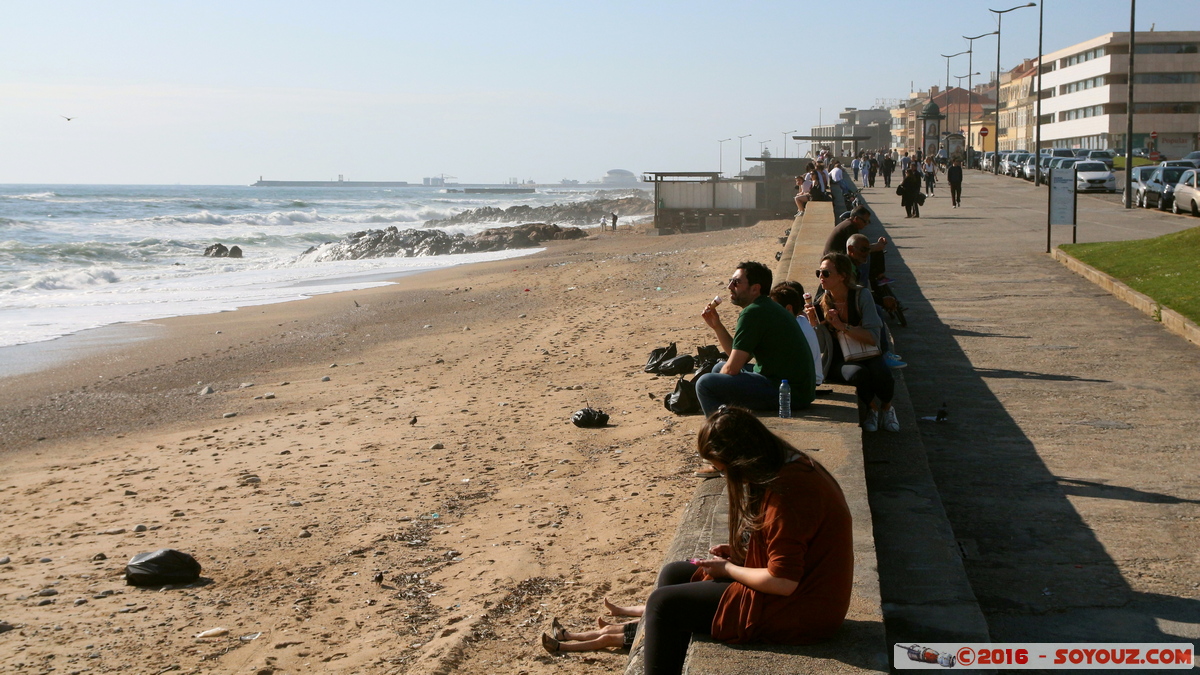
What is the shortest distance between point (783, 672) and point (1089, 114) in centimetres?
9068

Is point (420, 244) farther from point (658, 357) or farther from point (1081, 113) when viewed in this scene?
point (1081, 113)

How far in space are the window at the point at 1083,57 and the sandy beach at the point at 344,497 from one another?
251 feet

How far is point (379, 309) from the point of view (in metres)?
21.4

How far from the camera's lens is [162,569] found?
6.65m

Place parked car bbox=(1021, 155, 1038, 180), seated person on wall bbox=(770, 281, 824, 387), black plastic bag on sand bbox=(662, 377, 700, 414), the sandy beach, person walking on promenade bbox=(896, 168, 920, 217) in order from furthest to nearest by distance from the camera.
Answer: parked car bbox=(1021, 155, 1038, 180), person walking on promenade bbox=(896, 168, 920, 217), black plastic bag on sand bbox=(662, 377, 700, 414), seated person on wall bbox=(770, 281, 824, 387), the sandy beach

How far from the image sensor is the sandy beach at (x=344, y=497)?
5.66m

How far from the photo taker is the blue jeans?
20.8ft

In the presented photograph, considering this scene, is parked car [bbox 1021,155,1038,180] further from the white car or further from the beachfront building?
the beachfront building

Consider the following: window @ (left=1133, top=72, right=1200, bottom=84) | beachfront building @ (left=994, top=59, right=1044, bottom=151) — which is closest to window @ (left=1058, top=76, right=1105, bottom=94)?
window @ (left=1133, top=72, right=1200, bottom=84)

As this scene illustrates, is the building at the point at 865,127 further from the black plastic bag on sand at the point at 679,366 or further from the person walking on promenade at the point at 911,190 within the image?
the black plastic bag on sand at the point at 679,366

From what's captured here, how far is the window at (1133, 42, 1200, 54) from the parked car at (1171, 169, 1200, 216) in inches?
2165

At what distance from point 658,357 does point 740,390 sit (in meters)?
5.41

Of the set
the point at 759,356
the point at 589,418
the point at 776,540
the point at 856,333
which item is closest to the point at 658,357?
the point at 589,418

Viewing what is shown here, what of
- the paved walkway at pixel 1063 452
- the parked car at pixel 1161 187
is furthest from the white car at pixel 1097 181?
the paved walkway at pixel 1063 452
